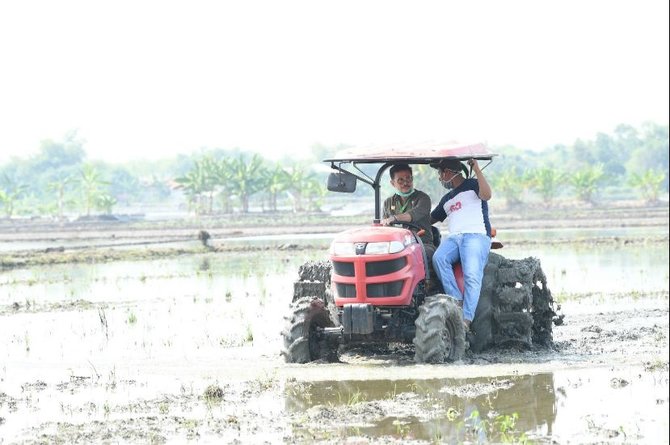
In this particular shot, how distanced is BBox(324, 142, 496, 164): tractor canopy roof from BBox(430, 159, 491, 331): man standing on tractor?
19 centimetres

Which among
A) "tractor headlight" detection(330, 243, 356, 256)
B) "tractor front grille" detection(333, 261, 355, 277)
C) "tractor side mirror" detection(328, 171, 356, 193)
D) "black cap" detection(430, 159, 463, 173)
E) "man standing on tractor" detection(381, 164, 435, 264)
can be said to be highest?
"black cap" detection(430, 159, 463, 173)

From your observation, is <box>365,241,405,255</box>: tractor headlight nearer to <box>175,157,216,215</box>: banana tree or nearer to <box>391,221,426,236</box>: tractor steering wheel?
<box>391,221,426,236</box>: tractor steering wheel

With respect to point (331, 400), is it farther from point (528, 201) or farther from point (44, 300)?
point (528, 201)

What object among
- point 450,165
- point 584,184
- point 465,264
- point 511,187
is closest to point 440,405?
point 465,264

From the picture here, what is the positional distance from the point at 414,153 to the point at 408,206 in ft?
2.64

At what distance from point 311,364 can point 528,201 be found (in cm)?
9237

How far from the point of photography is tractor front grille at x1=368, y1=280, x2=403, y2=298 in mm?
11539

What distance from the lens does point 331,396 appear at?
1004cm

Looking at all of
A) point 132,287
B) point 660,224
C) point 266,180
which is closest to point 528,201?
point 266,180

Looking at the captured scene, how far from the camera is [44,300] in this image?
22047 millimetres

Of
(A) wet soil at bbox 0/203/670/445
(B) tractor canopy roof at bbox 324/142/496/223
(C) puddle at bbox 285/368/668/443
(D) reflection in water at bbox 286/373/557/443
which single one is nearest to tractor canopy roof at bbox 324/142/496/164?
(B) tractor canopy roof at bbox 324/142/496/223

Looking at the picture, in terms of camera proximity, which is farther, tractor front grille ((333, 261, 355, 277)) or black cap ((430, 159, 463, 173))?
black cap ((430, 159, 463, 173))

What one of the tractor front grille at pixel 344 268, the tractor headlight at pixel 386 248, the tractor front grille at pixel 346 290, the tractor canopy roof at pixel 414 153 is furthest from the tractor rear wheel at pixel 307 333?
the tractor canopy roof at pixel 414 153

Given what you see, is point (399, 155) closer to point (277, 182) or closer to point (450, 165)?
point (450, 165)
